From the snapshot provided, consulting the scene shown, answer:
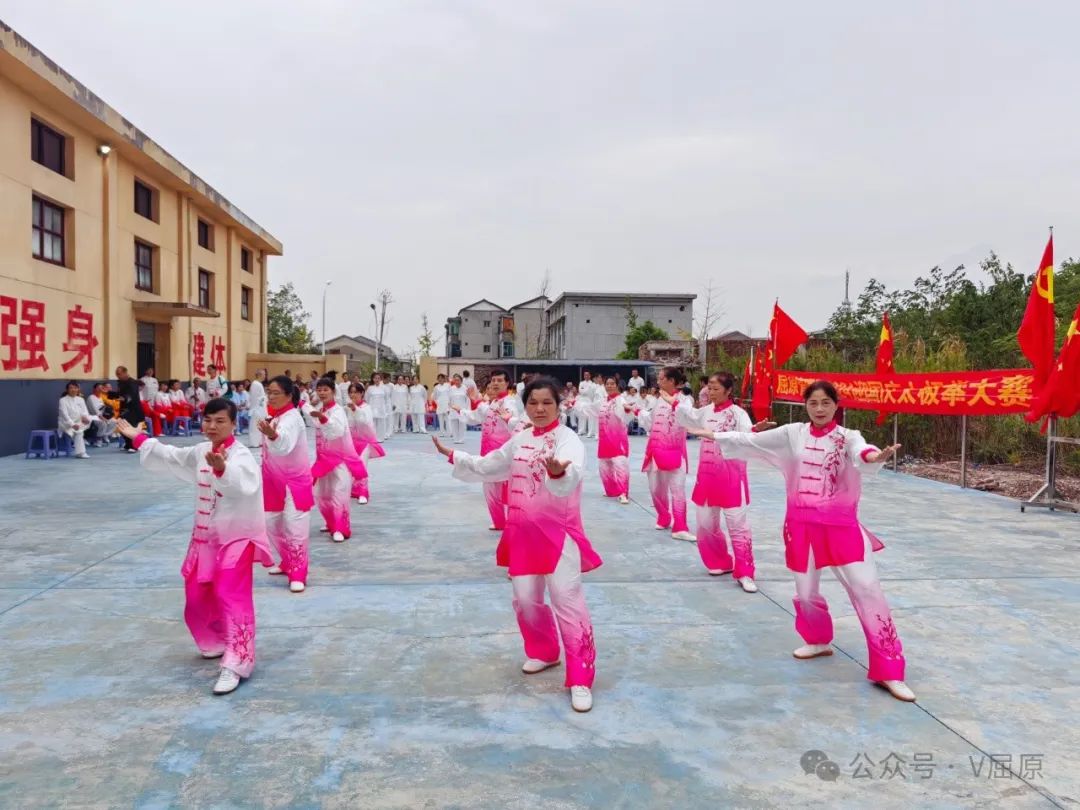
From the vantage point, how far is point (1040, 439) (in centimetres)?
1233

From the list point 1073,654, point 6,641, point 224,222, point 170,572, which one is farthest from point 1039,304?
point 224,222

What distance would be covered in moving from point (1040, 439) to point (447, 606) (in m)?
11.2

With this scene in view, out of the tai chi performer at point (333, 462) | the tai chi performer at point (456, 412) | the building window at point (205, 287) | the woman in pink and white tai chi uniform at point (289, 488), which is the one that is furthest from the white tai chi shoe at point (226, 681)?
the building window at point (205, 287)

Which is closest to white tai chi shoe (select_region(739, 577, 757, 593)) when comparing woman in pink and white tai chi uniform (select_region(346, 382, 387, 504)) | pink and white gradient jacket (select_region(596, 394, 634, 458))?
pink and white gradient jacket (select_region(596, 394, 634, 458))

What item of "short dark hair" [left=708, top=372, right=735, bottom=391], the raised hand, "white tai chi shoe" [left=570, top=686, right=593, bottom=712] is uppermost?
"short dark hair" [left=708, top=372, right=735, bottom=391]

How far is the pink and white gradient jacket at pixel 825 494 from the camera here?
12.2 ft

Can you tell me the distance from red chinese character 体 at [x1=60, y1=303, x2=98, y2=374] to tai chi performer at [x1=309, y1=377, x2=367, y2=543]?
959 cm

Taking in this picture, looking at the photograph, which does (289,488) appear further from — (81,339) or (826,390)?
(81,339)

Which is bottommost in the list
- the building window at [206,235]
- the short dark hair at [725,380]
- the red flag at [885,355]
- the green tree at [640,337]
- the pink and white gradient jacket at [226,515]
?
the pink and white gradient jacket at [226,515]

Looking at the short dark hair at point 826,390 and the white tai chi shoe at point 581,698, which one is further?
the short dark hair at point 826,390

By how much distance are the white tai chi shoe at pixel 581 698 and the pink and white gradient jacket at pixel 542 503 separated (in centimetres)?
51

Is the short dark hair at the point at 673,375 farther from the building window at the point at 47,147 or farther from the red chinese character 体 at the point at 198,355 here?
the red chinese character 体 at the point at 198,355

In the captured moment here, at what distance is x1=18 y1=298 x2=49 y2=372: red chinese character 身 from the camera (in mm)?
12539

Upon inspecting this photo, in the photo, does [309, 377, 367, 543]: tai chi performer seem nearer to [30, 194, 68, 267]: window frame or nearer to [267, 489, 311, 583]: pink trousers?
[267, 489, 311, 583]: pink trousers
